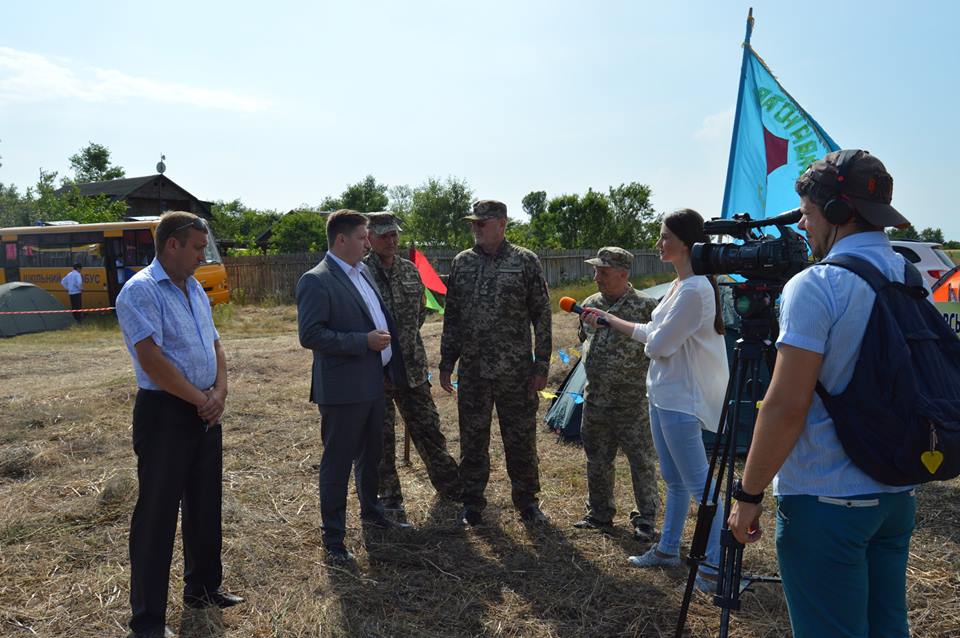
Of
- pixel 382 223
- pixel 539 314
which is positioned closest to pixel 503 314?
pixel 539 314

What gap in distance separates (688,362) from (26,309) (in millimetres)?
16678

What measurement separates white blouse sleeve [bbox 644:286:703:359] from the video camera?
2.47 ft

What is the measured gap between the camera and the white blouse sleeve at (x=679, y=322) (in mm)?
3211

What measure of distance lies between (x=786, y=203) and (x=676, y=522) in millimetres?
3763

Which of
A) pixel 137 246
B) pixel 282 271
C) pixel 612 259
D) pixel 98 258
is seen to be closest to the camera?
pixel 612 259

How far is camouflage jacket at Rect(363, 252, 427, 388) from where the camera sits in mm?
4547

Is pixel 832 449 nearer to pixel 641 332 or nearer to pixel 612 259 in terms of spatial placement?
pixel 641 332

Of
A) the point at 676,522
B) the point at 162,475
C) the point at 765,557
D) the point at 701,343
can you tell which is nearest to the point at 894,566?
the point at 701,343

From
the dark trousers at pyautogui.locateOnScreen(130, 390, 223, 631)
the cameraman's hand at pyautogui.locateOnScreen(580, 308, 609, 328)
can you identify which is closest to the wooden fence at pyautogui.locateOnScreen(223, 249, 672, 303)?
the cameraman's hand at pyautogui.locateOnScreen(580, 308, 609, 328)

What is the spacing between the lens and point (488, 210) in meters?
4.26

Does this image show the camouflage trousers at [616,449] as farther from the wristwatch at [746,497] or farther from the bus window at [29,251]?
the bus window at [29,251]

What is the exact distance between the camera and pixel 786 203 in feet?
20.4

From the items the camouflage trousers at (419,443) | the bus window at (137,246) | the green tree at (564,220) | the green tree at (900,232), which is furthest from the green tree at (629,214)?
the camouflage trousers at (419,443)

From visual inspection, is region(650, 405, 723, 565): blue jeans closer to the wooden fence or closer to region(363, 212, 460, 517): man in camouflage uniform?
region(363, 212, 460, 517): man in camouflage uniform
